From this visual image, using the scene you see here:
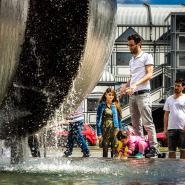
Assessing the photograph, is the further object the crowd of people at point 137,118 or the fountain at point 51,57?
the crowd of people at point 137,118

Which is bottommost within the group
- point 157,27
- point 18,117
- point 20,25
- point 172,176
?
point 172,176

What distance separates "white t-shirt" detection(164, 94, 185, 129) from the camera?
31.8 ft

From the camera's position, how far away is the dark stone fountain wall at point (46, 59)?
5.16 metres

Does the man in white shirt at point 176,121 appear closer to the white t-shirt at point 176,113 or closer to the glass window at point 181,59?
the white t-shirt at point 176,113

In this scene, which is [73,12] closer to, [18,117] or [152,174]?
[18,117]

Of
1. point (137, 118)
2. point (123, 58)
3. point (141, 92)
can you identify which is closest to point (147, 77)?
point (141, 92)

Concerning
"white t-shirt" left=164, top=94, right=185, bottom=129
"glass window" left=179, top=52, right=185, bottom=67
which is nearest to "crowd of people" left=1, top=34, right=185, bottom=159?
"white t-shirt" left=164, top=94, right=185, bottom=129

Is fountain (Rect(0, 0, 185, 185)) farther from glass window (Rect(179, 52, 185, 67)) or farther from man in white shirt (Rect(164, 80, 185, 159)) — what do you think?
glass window (Rect(179, 52, 185, 67))

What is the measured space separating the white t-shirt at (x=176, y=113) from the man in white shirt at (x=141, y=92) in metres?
0.74

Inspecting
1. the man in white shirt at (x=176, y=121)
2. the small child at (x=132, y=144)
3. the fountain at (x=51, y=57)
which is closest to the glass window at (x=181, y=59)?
the man in white shirt at (x=176, y=121)

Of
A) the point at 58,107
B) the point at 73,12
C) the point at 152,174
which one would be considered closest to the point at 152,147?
the point at 152,174

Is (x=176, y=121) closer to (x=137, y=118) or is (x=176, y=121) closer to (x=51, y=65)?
(x=137, y=118)

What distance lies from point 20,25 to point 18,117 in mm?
1175

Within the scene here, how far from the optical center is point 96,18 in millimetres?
5188
